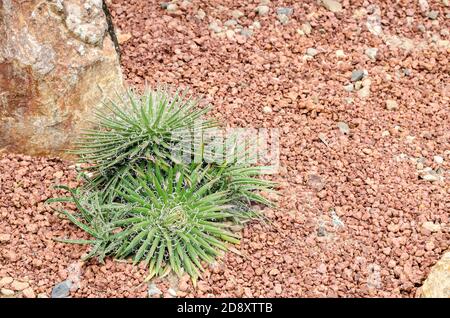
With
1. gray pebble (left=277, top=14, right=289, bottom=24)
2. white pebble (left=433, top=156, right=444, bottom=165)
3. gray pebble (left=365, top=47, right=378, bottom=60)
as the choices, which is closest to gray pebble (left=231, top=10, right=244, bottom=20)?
gray pebble (left=277, top=14, right=289, bottom=24)

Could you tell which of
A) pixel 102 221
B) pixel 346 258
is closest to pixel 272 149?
pixel 346 258

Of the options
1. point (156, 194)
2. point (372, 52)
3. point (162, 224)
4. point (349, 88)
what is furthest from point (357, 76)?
point (162, 224)

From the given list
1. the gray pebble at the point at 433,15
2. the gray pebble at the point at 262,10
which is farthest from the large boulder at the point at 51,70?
the gray pebble at the point at 433,15

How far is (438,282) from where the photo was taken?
14.3 feet

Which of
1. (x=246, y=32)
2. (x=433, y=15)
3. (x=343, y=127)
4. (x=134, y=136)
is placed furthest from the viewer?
(x=433, y=15)

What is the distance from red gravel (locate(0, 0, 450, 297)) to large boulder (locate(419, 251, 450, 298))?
0.17 m

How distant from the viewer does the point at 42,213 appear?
4.98m

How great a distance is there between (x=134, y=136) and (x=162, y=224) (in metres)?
0.61

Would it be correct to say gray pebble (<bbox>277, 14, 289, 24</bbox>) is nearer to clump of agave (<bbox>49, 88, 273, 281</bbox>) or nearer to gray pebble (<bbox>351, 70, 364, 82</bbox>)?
gray pebble (<bbox>351, 70, 364, 82</bbox>)

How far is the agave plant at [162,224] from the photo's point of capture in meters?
4.58

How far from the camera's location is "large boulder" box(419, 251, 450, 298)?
430cm

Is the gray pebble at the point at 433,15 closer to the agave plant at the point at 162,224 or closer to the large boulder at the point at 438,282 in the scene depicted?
the large boulder at the point at 438,282

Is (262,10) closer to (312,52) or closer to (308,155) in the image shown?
(312,52)

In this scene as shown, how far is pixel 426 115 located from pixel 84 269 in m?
3.00
